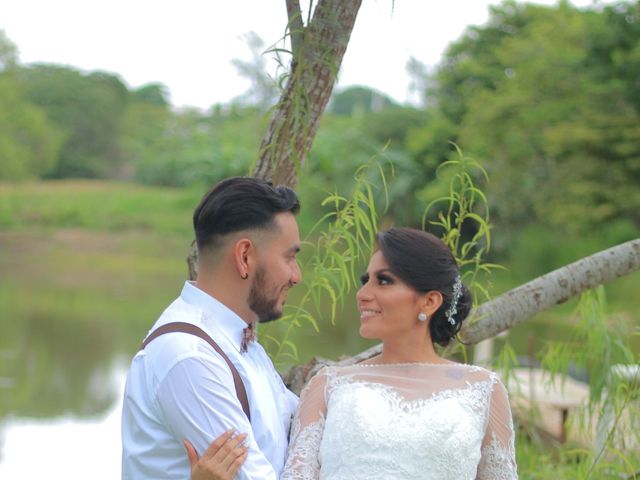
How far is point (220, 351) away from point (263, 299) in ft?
0.42

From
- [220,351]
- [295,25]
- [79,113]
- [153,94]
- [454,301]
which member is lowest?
[220,351]

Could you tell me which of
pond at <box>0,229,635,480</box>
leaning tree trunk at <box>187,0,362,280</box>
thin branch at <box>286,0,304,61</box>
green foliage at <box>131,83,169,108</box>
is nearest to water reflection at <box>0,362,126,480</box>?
pond at <box>0,229,635,480</box>

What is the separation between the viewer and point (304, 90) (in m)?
2.43

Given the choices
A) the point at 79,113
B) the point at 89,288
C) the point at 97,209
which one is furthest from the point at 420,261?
the point at 79,113

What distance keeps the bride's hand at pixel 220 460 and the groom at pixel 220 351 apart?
0.02 m

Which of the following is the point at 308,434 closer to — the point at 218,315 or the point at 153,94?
the point at 218,315

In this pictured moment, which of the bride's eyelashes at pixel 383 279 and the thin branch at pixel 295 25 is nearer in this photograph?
the bride's eyelashes at pixel 383 279

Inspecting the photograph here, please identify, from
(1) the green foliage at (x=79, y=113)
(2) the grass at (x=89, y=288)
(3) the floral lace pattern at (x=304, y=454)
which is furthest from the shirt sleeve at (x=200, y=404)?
(1) the green foliage at (x=79, y=113)

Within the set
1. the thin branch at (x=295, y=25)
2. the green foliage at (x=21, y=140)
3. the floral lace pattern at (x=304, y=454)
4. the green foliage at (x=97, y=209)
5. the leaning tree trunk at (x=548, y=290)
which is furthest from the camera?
the green foliage at (x=21, y=140)

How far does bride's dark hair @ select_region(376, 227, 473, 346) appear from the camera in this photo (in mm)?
1906

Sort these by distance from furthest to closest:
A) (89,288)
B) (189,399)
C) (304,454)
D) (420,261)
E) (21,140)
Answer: (21,140)
(89,288)
(420,261)
(304,454)
(189,399)

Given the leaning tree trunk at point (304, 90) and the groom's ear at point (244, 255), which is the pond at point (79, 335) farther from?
the groom's ear at point (244, 255)

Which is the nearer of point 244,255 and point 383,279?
point 244,255

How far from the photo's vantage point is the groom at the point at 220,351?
61.8 inches
